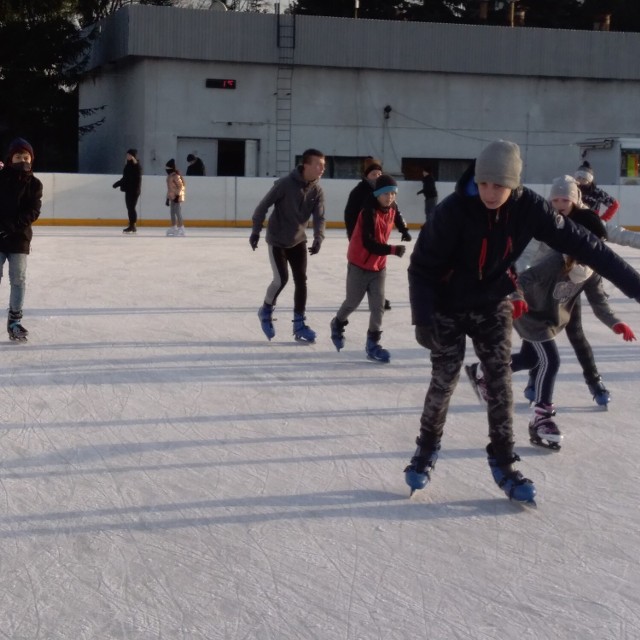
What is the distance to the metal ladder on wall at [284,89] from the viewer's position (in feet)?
102

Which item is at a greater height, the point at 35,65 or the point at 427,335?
the point at 35,65

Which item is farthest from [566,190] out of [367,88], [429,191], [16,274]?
[367,88]

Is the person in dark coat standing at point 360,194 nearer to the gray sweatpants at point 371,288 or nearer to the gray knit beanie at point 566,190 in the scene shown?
the gray sweatpants at point 371,288

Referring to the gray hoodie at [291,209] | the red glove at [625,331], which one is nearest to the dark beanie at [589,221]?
the red glove at [625,331]

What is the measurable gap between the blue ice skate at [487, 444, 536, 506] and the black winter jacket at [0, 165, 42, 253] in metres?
4.32

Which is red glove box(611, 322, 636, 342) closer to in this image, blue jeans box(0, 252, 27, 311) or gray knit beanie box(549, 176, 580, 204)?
gray knit beanie box(549, 176, 580, 204)

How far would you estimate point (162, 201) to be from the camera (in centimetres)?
2272

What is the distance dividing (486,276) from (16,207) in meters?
4.41

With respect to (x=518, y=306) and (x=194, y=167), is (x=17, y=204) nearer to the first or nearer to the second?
(x=518, y=306)

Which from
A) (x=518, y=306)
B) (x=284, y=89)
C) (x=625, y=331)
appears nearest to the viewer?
(x=518, y=306)

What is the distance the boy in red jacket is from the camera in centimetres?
747

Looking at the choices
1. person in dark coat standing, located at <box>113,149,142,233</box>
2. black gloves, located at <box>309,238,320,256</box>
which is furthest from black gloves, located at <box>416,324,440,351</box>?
person in dark coat standing, located at <box>113,149,142,233</box>

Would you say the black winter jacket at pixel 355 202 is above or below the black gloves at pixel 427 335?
above

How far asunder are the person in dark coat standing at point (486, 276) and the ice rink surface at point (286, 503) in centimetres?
31
